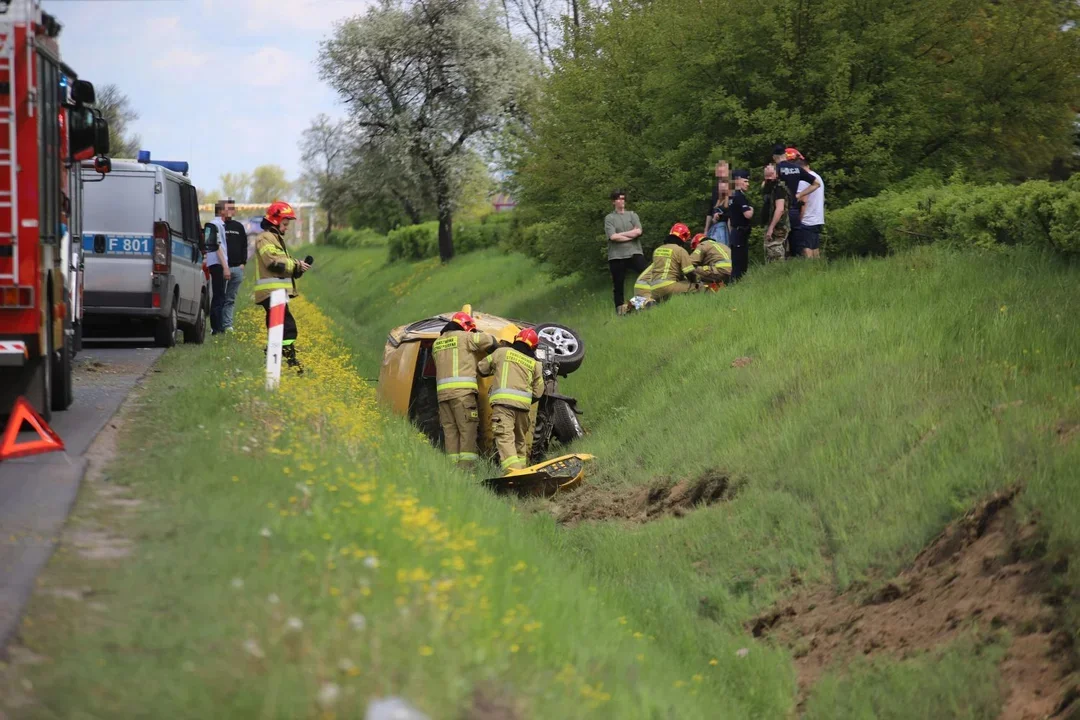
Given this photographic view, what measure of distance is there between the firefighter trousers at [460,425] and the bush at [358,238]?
60601mm

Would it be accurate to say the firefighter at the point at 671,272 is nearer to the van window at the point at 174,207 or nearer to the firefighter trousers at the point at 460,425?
the firefighter trousers at the point at 460,425

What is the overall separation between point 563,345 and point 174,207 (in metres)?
5.99

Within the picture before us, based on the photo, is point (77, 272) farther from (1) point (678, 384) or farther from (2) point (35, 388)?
(1) point (678, 384)

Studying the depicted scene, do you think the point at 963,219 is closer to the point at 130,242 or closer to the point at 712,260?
the point at 712,260

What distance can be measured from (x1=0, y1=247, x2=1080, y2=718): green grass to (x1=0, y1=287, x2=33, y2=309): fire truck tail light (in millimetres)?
1345

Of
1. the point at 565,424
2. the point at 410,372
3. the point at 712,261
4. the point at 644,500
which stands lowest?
the point at 644,500

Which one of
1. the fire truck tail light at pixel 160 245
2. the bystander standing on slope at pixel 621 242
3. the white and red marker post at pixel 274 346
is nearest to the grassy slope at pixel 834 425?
the bystander standing on slope at pixel 621 242

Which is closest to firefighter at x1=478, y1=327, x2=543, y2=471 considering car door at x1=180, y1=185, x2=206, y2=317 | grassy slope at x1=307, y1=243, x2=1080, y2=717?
grassy slope at x1=307, y1=243, x2=1080, y2=717

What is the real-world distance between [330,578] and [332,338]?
764 inches

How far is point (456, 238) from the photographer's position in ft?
161

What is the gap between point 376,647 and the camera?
15.2ft

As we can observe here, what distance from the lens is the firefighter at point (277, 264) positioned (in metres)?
14.3

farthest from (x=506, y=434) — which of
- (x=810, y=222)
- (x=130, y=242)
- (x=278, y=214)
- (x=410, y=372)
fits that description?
(x=130, y=242)

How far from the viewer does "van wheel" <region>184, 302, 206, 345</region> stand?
2008cm
